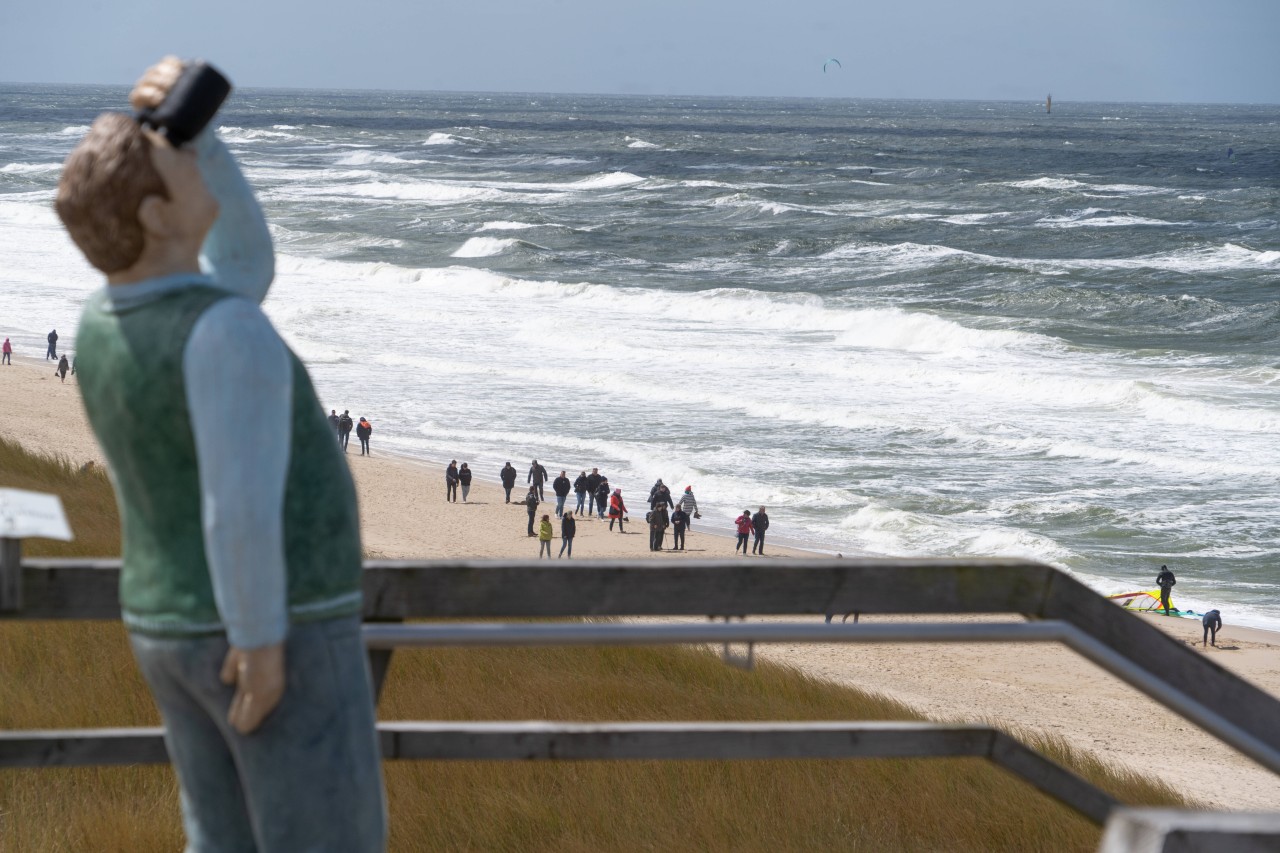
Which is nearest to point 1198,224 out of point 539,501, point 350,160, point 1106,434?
point 1106,434

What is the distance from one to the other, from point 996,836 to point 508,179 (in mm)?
93046

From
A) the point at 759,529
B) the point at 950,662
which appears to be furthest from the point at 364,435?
the point at 950,662

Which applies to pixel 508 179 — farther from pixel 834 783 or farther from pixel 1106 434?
pixel 834 783

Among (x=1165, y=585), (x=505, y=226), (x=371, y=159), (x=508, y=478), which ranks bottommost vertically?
(x=508, y=478)

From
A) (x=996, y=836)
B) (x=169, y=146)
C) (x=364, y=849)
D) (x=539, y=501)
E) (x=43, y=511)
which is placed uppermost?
(x=169, y=146)

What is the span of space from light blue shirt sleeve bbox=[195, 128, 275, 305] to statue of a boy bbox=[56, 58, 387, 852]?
0.33 feet

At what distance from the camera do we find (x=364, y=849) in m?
1.92

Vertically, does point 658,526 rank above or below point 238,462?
below

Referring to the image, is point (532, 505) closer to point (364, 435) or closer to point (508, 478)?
point (508, 478)

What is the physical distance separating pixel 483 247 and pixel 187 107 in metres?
56.1

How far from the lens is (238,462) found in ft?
5.62

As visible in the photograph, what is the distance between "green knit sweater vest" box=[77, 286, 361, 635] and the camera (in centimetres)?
176

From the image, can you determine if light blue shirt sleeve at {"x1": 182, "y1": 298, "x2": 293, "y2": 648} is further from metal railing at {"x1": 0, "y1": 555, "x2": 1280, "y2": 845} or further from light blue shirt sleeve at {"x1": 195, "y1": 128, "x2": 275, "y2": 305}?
metal railing at {"x1": 0, "y1": 555, "x2": 1280, "y2": 845}

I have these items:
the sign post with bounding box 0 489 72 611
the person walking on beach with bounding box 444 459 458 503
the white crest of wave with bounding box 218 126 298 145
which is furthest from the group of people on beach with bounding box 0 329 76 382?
the white crest of wave with bounding box 218 126 298 145
